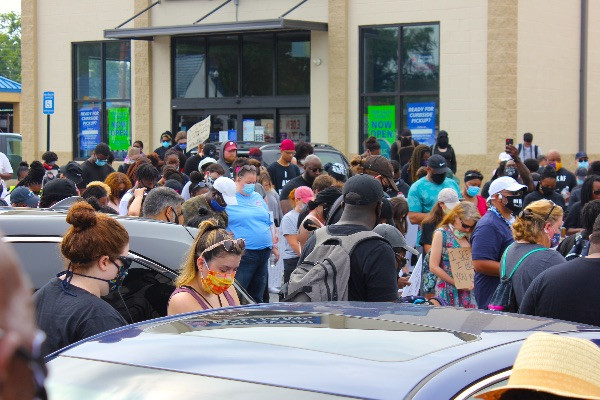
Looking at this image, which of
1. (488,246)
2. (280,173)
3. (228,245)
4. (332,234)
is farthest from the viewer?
(280,173)

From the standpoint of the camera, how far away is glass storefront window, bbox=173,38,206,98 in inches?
1003

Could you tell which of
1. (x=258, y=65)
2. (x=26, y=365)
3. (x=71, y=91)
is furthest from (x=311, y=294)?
(x=71, y=91)

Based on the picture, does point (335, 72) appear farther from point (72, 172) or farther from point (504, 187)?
point (504, 187)

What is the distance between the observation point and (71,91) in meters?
28.1

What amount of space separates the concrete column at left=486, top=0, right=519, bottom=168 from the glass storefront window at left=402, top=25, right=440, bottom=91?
136 centimetres

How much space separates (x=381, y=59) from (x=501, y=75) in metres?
3.17

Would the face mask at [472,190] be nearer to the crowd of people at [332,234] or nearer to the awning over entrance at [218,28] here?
the crowd of people at [332,234]

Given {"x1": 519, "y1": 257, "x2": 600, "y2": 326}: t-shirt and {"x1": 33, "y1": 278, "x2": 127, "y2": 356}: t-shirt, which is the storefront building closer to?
{"x1": 519, "y1": 257, "x2": 600, "y2": 326}: t-shirt

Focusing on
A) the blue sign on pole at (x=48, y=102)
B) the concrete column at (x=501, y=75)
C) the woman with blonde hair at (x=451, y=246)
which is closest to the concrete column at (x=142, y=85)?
the blue sign on pole at (x=48, y=102)

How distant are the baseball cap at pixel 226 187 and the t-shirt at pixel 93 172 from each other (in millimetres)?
5471

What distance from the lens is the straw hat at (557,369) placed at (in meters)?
2.06

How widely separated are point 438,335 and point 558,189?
1426 centimetres

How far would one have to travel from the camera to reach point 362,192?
5973mm

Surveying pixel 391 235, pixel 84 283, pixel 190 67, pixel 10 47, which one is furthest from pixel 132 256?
pixel 10 47
